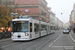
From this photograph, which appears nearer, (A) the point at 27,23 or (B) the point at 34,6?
(A) the point at 27,23

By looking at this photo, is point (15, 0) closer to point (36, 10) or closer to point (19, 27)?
point (36, 10)

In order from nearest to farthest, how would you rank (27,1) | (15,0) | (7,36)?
1. (7,36)
2. (15,0)
3. (27,1)

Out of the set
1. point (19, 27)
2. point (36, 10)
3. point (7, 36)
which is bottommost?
point (7, 36)

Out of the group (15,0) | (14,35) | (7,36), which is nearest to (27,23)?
(14,35)

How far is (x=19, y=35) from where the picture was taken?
55.3 feet

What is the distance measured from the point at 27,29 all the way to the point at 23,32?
24.6 inches

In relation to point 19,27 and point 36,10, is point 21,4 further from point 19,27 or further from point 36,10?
point 19,27

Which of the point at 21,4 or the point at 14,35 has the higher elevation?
the point at 21,4

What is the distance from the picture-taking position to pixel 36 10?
5378 cm

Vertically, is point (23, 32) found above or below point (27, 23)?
below

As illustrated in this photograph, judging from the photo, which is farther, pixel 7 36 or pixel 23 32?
pixel 7 36

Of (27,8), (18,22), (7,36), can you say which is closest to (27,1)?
(27,8)

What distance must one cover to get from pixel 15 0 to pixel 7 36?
891 inches

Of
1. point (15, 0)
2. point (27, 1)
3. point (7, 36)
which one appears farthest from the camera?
point (27, 1)
